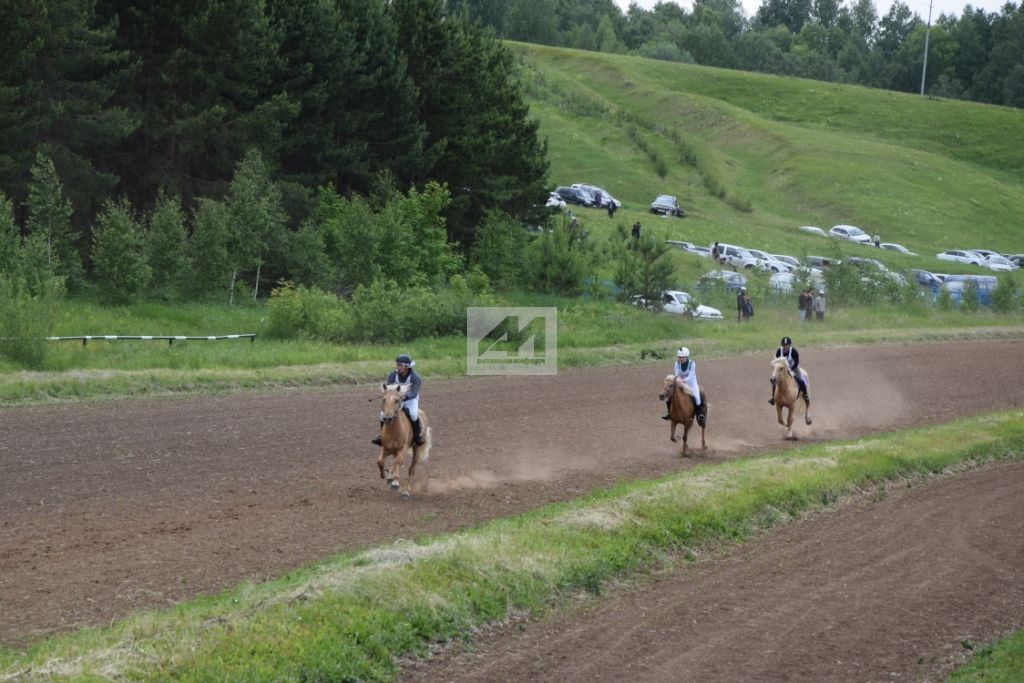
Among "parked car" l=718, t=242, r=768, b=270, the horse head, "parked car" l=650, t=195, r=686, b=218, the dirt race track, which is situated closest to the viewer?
the dirt race track

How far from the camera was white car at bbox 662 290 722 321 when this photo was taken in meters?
46.4

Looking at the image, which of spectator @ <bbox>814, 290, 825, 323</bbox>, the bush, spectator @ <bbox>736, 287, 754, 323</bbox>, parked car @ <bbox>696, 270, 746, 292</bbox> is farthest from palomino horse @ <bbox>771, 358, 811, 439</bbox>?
parked car @ <bbox>696, 270, 746, 292</bbox>

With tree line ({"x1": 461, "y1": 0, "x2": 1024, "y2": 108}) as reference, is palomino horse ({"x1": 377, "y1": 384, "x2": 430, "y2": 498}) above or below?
below

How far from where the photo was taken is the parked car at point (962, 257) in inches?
3155

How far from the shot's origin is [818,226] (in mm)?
90875

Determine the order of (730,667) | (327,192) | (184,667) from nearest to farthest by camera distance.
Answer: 1. (184,667)
2. (730,667)
3. (327,192)

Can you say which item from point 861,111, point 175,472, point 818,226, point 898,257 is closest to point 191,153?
point 175,472

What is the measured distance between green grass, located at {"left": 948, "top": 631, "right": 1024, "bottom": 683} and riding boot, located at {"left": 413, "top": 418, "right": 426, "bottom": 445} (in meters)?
8.66

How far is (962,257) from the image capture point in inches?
3206

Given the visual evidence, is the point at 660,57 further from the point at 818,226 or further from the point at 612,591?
the point at 612,591

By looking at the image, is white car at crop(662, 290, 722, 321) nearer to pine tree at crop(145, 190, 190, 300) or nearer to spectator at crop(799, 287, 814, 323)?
spectator at crop(799, 287, 814, 323)

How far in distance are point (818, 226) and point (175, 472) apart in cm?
7808

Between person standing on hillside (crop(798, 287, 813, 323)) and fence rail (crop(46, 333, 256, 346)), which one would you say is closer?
fence rail (crop(46, 333, 256, 346))

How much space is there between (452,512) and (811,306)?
35.2 meters
